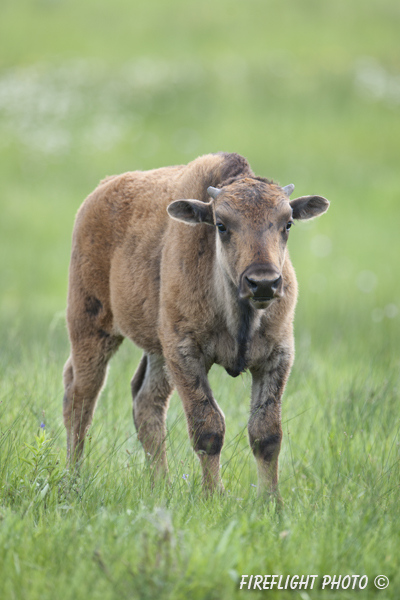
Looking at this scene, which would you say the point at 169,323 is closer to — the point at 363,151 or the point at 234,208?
the point at 234,208

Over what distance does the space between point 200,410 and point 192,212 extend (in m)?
1.37

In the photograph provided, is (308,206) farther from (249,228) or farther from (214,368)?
(214,368)

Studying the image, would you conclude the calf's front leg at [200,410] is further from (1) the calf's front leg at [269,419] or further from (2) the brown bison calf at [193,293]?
(1) the calf's front leg at [269,419]

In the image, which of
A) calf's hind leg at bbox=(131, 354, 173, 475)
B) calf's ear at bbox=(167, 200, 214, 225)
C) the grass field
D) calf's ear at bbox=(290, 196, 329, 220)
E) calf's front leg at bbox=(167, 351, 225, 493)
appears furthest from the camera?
calf's hind leg at bbox=(131, 354, 173, 475)

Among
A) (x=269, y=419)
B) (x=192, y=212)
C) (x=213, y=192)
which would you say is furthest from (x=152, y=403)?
(x=213, y=192)

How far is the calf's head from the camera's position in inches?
163

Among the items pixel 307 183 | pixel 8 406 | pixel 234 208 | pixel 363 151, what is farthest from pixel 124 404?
pixel 363 151

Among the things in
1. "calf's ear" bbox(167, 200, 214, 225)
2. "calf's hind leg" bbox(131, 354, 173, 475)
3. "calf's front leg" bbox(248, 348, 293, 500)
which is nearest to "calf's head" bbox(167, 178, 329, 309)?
"calf's ear" bbox(167, 200, 214, 225)

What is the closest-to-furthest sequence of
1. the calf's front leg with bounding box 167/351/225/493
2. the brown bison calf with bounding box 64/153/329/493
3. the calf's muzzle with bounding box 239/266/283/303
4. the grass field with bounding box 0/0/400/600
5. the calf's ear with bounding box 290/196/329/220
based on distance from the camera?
the grass field with bounding box 0/0/400/600, the calf's muzzle with bounding box 239/266/283/303, the brown bison calf with bounding box 64/153/329/493, the calf's front leg with bounding box 167/351/225/493, the calf's ear with bounding box 290/196/329/220

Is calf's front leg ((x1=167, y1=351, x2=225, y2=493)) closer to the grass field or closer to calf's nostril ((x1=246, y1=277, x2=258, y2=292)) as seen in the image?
the grass field

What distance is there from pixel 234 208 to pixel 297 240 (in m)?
15.5

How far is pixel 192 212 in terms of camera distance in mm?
4859

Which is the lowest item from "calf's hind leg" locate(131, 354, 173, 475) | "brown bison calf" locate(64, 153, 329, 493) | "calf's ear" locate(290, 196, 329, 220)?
"calf's hind leg" locate(131, 354, 173, 475)

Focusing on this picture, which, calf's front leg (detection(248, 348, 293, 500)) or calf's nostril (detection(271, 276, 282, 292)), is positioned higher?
calf's nostril (detection(271, 276, 282, 292))
